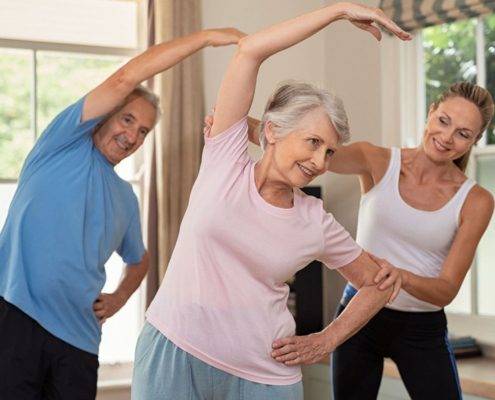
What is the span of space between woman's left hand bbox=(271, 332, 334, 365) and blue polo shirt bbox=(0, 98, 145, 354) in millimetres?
949

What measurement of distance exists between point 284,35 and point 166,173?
112 inches

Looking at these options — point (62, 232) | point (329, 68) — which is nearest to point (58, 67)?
point (329, 68)

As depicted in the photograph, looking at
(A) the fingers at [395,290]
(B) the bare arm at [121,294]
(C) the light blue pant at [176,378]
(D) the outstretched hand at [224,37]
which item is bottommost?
(B) the bare arm at [121,294]

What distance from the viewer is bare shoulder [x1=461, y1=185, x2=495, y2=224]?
301cm

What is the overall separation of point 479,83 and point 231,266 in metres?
2.85

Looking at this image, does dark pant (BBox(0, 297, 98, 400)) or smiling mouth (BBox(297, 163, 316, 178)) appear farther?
dark pant (BBox(0, 297, 98, 400))

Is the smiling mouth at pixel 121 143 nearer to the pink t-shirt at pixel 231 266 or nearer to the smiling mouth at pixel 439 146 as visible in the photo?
the pink t-shirt at pixel 231 266

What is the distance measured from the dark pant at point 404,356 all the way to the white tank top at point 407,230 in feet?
0.19

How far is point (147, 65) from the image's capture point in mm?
2840

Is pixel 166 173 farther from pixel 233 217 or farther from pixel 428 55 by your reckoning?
pixel 233 217

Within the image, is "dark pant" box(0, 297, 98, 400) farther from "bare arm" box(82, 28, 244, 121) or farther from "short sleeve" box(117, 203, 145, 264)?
"bare arm" box(82, 28, 244, 121)

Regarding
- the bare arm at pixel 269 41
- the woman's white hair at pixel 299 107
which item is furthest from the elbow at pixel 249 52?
the woman's white hair at pixel 299 107

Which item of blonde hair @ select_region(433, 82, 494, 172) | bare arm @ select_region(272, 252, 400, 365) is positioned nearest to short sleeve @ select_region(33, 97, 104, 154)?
bare arm @ select_region(272, 252, 400, 365)

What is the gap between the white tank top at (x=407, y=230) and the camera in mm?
2994
